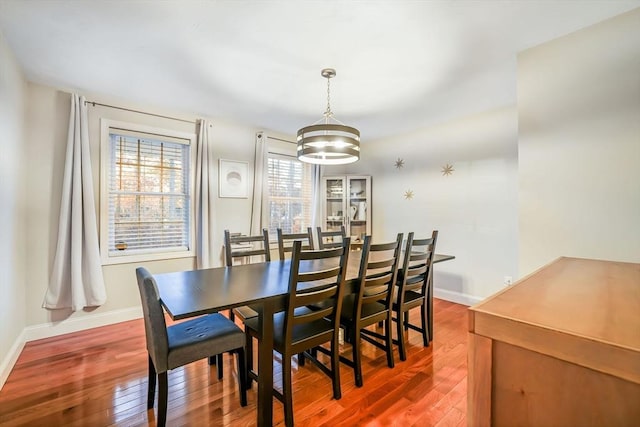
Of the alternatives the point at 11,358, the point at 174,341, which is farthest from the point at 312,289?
the point at 11,358

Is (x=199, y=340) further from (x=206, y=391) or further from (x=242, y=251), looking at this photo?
(x=242, y=251)

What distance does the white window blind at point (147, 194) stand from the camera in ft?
10.6

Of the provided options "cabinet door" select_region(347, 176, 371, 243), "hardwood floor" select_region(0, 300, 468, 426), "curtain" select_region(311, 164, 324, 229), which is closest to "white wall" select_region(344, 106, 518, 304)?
"cabinet door" select_region(347, 176, 371, 243)

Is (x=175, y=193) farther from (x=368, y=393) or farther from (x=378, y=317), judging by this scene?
(x=368, y=393)

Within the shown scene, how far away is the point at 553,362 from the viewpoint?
66cm

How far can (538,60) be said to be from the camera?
7.14ft

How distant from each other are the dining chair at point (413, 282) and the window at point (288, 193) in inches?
98.8

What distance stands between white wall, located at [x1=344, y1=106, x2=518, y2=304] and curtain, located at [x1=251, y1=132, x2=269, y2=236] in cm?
201

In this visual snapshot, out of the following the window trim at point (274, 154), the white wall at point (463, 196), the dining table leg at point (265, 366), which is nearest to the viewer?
the dining table leg at point (265, 366)

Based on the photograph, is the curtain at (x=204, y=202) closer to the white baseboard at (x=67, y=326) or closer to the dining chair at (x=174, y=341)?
the white baseboard at (x=67, y=326)

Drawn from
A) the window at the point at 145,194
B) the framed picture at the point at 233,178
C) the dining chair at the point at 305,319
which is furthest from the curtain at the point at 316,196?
the dining chair at the point at 305,319

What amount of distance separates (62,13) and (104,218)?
2004 mm

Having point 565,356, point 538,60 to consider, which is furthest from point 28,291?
point 538,60

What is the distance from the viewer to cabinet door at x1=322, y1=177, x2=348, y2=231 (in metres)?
4.94
